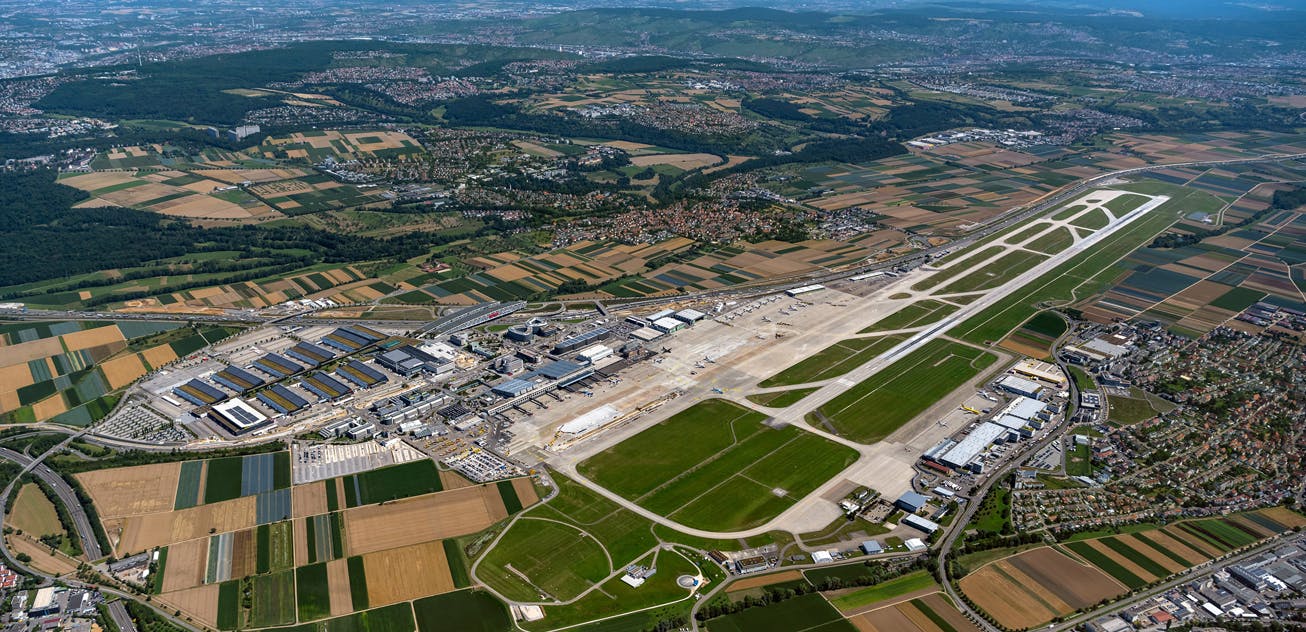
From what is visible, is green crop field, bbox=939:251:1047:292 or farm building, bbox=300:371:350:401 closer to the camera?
farm building, bbox=300:371:350:401

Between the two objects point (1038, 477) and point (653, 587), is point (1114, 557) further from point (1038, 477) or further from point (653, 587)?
point (653, 587)

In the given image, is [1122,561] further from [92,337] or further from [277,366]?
[92,337]

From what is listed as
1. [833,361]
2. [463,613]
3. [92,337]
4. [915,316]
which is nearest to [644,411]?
[833,361]

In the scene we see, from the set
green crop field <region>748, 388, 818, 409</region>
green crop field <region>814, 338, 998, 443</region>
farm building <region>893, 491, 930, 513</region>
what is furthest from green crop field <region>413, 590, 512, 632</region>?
green crop field <region>814, 338, 998, 443</region>

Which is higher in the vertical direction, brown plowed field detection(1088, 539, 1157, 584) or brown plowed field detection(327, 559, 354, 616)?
brown plowed field detection(1088, 539, 1157, 584)

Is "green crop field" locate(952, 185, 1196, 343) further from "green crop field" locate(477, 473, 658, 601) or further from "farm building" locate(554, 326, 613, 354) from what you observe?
"green crop field" locate(477, 473, 658, 601)
